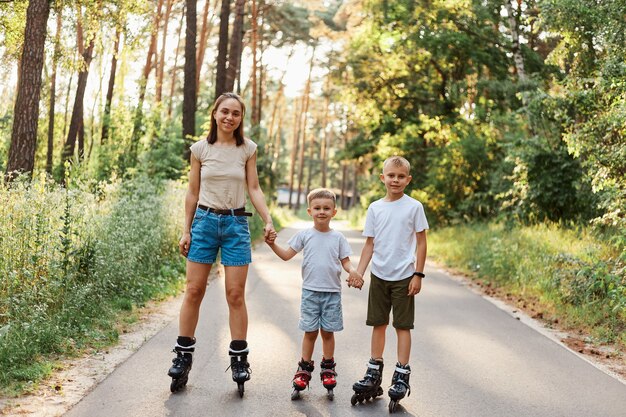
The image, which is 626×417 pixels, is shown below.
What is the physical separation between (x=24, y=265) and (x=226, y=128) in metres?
2.71

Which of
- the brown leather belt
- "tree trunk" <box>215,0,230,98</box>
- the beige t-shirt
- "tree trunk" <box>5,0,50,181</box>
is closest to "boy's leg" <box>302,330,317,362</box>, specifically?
the brown leather belt

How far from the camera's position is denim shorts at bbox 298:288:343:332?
18.3 ft

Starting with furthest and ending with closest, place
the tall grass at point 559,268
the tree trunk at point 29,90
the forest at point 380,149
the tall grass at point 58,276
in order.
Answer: the tree trunk at point 29,90 → the tall grass at point 559,268 → the forest at point 380,149 → the tall grass at point 58,276

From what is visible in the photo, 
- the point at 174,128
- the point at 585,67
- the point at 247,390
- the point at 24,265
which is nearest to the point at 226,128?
the point at 247,390

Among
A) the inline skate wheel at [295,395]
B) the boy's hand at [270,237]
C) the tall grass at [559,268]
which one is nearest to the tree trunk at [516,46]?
the tall grass at [559,268]

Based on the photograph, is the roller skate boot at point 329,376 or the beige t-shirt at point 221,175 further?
the beige t-shirt at point 221,175

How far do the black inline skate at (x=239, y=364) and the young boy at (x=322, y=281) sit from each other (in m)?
0.39

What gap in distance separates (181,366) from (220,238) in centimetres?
100

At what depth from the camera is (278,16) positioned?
41.2 metres

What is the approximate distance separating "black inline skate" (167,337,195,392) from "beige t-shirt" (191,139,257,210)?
109 centimetres

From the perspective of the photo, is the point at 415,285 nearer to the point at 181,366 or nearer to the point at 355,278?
the point at 355,278

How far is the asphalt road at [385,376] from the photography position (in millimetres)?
5270

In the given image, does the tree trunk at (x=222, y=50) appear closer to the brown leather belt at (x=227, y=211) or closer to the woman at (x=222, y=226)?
the woman at (x=222, y=226)

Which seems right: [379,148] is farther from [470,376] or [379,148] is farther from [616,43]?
A: [470,376]
